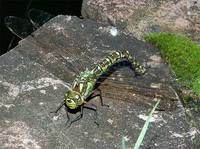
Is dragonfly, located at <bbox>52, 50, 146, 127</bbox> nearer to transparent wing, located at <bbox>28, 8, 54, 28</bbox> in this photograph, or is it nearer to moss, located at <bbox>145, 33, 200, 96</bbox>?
moss, located at <bbox>145, 33, 200, 96</bbox>

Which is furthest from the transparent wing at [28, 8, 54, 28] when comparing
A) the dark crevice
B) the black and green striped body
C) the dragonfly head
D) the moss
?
the dark crevice

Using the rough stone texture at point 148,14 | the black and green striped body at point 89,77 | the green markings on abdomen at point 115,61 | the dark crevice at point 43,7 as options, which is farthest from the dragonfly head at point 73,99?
the dark crevice at point 43,7

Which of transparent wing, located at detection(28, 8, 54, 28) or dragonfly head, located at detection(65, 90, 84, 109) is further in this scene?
transparent wing, located at detection(28, 8, 54, 28)

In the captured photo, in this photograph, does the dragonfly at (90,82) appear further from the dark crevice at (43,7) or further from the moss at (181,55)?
the dark crevice at (43,7)

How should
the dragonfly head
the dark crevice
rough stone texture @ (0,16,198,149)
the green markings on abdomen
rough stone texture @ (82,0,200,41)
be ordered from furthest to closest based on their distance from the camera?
1. the dark crevice
2. rough stone texture @ (82,0,200,41)
3. the green markings on abdomen
4. the dragonfly head
5. rough stone texture @ (0,16,198,149)

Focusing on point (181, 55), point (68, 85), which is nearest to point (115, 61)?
point (68, 85)

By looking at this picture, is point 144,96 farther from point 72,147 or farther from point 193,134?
point 72,147

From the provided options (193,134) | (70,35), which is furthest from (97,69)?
(193,134)
